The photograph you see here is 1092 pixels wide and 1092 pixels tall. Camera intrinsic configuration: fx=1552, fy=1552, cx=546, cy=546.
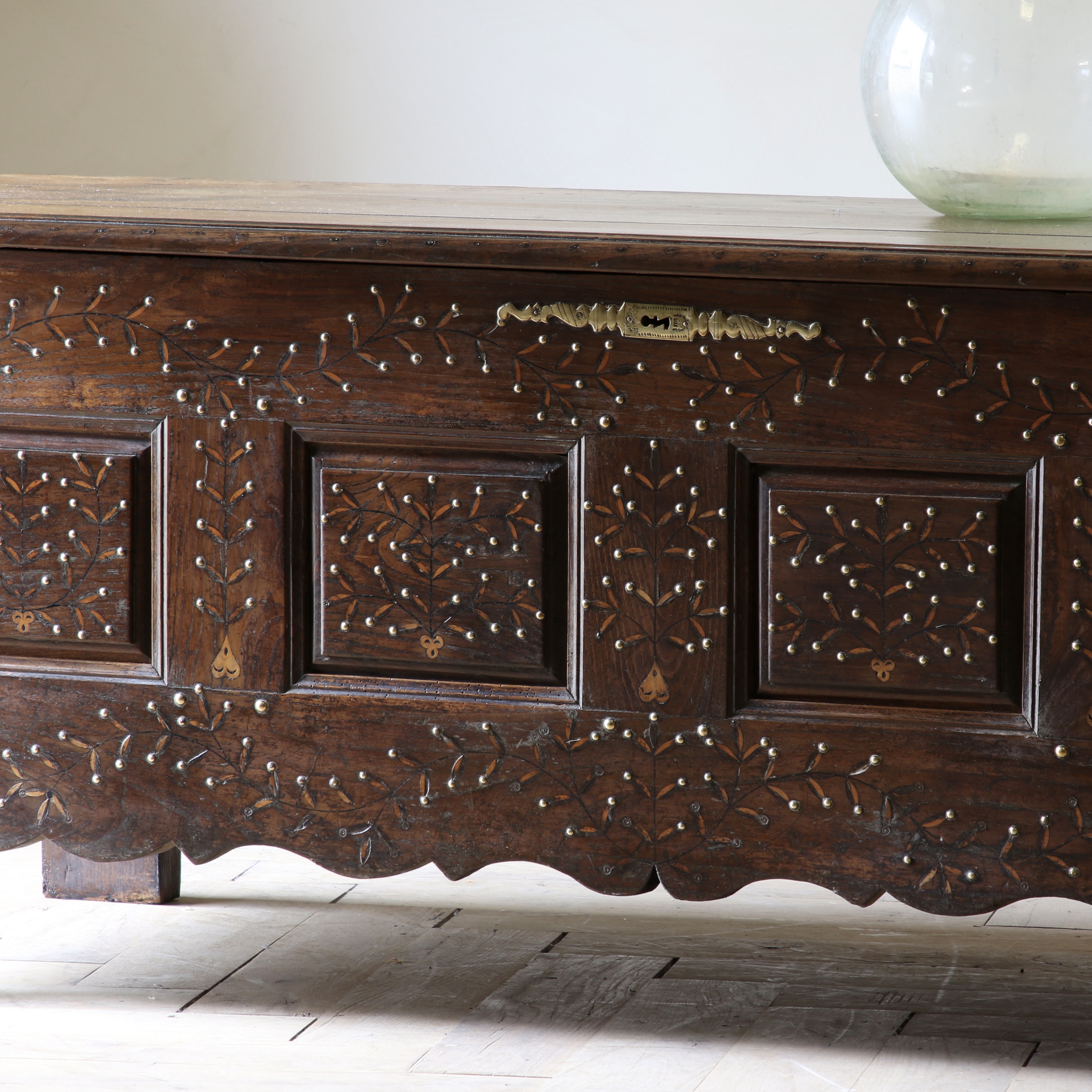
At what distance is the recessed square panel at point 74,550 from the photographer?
4.47 feet

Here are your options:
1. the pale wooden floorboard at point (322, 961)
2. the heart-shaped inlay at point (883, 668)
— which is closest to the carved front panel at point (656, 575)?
the heart-shaped inlay at point (883, 668)

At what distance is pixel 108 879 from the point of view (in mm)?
1757

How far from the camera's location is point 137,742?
1375mm

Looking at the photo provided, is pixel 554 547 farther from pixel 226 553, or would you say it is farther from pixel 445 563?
pixel 226 553

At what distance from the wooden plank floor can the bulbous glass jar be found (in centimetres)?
75

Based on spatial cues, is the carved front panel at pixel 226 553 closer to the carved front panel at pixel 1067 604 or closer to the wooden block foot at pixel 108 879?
the wooden block foot at pixel 108 879

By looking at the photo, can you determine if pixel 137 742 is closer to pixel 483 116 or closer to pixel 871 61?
pixel 871 61

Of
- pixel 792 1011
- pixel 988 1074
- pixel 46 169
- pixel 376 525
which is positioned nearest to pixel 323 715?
pixel 376 525

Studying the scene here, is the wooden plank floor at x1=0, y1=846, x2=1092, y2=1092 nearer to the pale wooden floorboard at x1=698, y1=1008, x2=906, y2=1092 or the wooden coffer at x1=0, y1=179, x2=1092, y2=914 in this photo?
the pale wooden floorboard at x1=698, y1=1008, x2=906, y2=1092

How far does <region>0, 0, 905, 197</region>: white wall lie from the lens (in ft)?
8.68

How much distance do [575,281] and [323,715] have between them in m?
0.43

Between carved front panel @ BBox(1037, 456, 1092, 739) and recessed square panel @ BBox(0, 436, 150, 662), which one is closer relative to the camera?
carved front panel @ BBox(1037, 456, 1092, 739)

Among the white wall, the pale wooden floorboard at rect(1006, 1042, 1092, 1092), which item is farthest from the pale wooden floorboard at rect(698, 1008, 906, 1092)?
the white wall

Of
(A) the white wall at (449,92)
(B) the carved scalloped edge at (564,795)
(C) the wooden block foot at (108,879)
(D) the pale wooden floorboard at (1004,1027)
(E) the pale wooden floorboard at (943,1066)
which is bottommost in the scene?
(E) the pale wooden floorboard at (943,1066)
